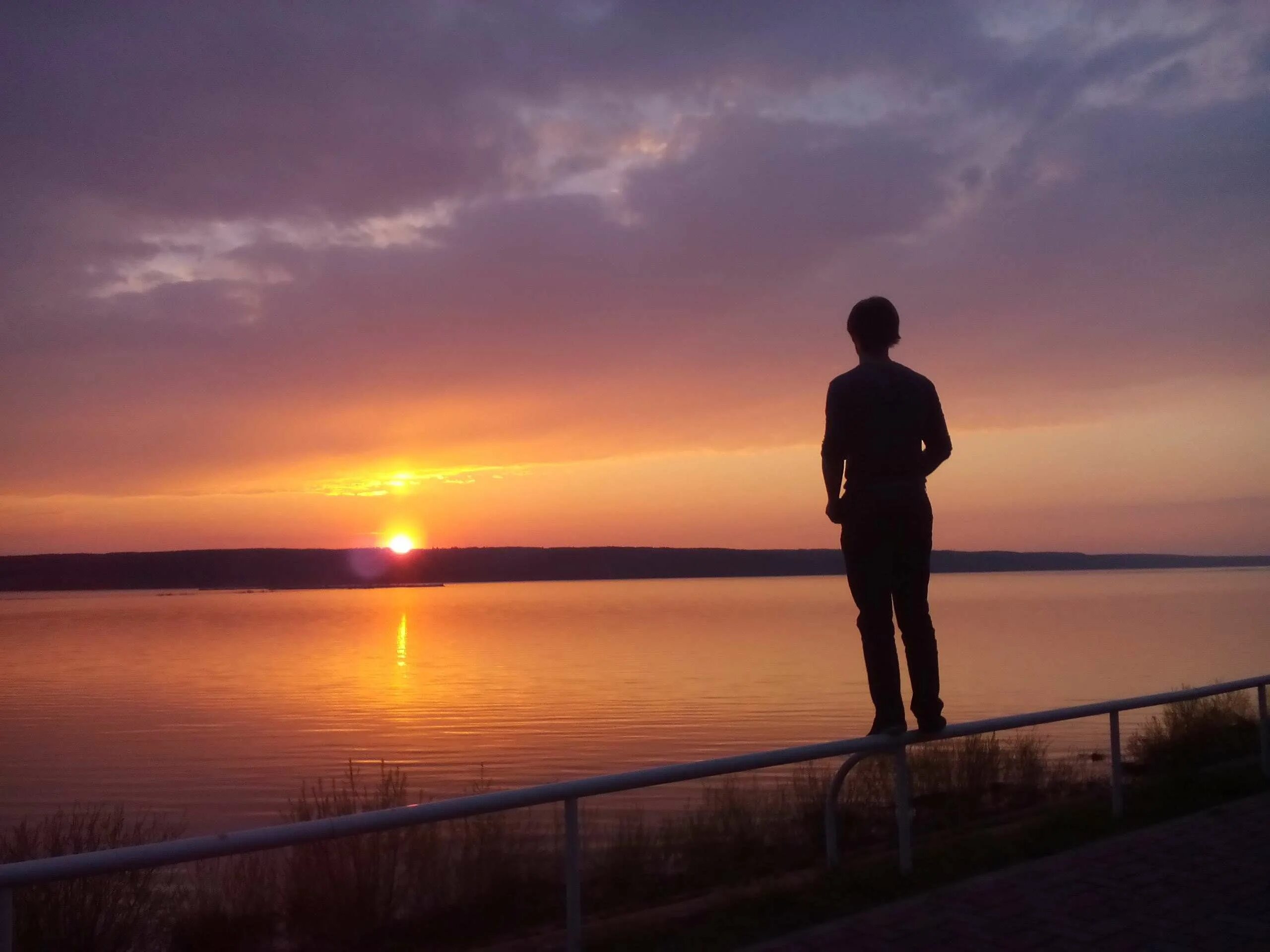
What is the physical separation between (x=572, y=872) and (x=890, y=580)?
190cm

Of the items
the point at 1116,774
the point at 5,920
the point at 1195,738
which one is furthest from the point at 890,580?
the point at 1195,738

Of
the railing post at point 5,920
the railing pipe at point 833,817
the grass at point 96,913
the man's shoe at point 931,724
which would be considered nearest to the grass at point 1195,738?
the railing pipe at point 833,817

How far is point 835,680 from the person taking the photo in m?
33.7

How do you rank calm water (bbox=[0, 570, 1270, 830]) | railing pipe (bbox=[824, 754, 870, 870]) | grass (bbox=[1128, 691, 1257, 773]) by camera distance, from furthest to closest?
calm water (bbox=[0, 570, 1270, 830]), grass (bbox=[1128, 691, 1257, 773]), railing pipe (bbox=[824, 754, 870, 870])

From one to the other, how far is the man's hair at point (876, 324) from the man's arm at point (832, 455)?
1.19ft

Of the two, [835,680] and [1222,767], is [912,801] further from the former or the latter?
[835,680]

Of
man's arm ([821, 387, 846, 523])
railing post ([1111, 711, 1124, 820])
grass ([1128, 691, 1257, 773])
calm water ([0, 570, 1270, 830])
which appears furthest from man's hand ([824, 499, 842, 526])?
calm water ([0, 570, 1270, 830])

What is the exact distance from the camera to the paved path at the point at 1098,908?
15.8ft

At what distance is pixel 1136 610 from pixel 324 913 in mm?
75969

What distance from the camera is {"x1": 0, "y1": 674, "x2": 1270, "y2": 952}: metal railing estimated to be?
3584 millimetres

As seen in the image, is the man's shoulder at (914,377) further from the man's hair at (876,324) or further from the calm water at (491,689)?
the calm water at (491,689)

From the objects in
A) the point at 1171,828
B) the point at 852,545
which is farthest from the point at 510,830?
the point at 1171,828

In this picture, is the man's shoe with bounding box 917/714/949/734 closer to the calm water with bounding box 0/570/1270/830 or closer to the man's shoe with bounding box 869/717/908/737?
the man's shoe with bounding box 869/717/908/737

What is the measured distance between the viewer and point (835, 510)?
5.57 meters
